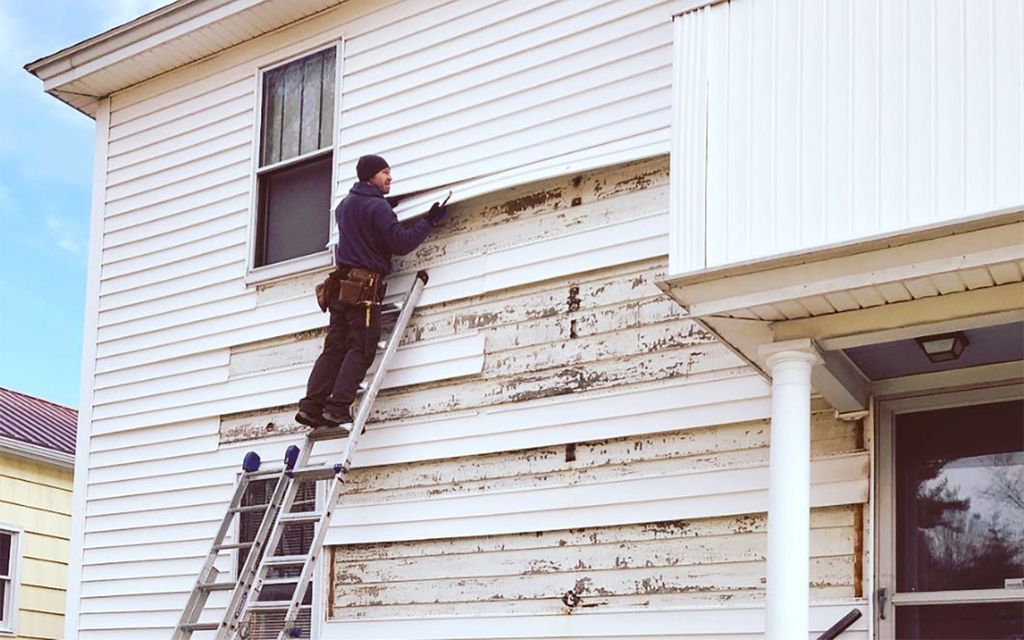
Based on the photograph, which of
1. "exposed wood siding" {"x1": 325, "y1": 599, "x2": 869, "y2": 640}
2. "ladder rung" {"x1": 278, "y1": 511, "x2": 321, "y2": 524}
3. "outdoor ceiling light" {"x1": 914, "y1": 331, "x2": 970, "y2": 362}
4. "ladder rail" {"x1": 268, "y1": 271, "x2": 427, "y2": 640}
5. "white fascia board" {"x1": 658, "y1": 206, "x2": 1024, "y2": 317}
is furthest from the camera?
"ladder rung" {"x1": 278, "y1": 511, "x2": 321, "y2": 524}

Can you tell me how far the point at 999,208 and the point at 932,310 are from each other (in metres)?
0.59

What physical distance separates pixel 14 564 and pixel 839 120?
472 inches

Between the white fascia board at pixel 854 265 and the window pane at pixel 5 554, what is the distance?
37.0 feet

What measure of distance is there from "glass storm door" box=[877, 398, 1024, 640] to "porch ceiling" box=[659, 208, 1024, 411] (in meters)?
0.91

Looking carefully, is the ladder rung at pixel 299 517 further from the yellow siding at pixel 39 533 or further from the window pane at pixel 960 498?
the yellow siding at pixel 39 533

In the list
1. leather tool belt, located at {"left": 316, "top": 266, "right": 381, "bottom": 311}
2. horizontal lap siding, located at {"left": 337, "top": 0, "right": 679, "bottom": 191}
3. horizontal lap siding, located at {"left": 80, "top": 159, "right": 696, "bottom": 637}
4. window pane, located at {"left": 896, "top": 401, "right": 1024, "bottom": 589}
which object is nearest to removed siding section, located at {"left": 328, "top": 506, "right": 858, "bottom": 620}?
window pane, located at {"left": 896, "top": 401, "right": 1024, "bottom": 589}

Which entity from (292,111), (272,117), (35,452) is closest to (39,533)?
(35,452)

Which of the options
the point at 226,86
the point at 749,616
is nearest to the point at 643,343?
the point at 749,616

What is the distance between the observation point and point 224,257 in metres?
9.53

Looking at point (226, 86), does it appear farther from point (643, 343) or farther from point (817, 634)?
point (817, 634)

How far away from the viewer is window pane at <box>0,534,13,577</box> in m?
Result: 14.7

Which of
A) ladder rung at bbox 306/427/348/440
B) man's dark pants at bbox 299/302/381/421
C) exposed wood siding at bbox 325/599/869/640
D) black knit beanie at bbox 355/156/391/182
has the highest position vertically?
black knit beanie at bbox 355/156/391/182

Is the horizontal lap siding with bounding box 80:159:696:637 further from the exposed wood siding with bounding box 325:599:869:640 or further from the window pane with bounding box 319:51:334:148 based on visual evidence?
the window pane with bounding box 319:51:334:148

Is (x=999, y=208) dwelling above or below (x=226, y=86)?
below
